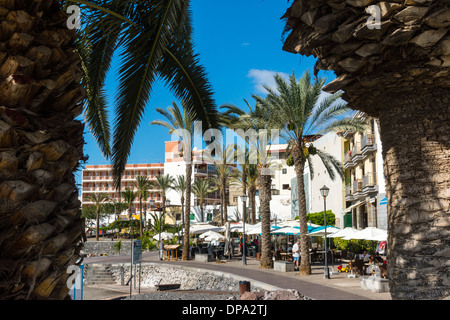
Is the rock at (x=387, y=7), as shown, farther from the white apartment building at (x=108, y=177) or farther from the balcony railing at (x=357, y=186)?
the white apartment building at (x=108, y=177)

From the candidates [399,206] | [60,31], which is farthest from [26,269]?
[399,206]

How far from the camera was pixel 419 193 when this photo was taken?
16.0 ft

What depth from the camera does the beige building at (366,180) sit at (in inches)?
1215

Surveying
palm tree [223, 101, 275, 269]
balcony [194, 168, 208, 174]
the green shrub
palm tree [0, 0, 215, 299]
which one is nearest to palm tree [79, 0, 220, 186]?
palm tree [0, 0, 215, 299]

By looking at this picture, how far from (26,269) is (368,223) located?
36.1m

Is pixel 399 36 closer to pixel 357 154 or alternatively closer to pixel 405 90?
pixel 405 90

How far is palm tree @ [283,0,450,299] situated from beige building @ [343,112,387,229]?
2346 cm

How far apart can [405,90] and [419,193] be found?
1295 mm

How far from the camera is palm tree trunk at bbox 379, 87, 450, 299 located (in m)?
4.70

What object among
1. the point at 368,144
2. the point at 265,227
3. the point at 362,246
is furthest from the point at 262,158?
the point at 368,144

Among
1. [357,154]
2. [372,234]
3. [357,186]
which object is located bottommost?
[372,234]

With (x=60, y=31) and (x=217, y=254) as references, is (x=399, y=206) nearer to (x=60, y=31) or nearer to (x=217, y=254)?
(x=60, y=31)

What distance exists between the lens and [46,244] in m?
2.89

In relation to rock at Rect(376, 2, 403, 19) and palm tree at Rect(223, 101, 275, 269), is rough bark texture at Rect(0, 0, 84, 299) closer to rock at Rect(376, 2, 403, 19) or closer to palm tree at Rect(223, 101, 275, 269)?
rock at Rect(376, 2, 403, 19)
